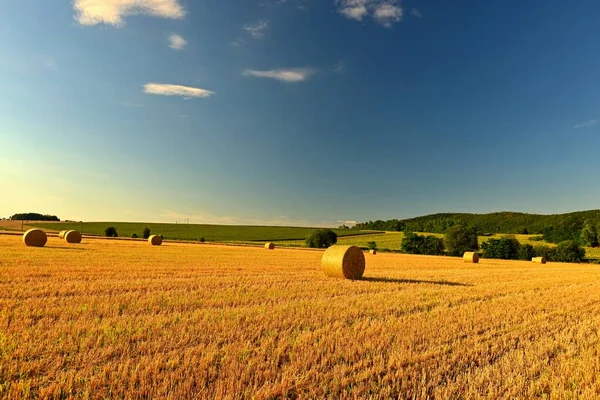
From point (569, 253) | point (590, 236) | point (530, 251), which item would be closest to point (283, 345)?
point (569, 253)

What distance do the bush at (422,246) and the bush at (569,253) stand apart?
16.3 m

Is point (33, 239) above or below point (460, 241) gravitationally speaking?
above

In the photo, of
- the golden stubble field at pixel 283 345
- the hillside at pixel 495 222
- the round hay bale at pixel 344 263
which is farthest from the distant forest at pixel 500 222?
the golden stubble field at pixel 283 345

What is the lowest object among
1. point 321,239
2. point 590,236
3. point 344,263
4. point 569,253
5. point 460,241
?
point 569,253

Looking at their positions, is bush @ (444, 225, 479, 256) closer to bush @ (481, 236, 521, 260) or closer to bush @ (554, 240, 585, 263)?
bush @ (481, 236, 521, 260)

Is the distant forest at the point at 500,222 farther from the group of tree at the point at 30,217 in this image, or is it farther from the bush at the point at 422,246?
the group of tree at the point at 30,217

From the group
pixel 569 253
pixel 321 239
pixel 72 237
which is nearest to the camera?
pixel 72 237

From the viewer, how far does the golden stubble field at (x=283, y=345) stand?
4199 millimetres

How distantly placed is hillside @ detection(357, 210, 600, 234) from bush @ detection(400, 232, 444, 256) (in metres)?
33.0

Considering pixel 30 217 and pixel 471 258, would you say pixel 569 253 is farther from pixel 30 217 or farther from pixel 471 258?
pixel 30 217

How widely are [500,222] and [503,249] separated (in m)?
57.6

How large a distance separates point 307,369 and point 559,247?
202ft

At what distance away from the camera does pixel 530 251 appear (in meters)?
58.6

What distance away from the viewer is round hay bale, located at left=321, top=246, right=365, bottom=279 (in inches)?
603
